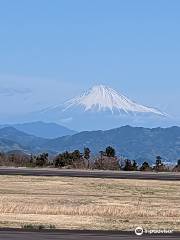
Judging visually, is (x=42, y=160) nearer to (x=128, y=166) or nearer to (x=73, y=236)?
(x=128, y=166)

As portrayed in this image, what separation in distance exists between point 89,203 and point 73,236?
15.9m

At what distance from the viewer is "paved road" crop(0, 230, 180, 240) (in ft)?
75.9

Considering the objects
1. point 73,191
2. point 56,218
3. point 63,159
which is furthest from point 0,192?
point 63,159

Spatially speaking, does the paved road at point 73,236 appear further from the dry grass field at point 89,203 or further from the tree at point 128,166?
the tree at point 128,166

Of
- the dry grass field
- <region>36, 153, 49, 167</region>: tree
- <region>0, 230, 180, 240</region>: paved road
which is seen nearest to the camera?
<region>0, 230, 180, 240</region>: paved road

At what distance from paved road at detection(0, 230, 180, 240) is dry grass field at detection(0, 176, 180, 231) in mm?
2700

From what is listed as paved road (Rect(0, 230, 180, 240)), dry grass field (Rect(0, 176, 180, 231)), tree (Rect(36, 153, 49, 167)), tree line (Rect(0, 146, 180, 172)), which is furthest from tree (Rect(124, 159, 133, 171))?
paved road (Rect(0, 230, 180, 240))

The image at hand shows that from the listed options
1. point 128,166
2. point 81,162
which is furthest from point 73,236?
point 81,162

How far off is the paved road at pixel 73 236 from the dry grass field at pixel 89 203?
2.70 metres

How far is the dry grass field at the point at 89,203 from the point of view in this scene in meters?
30.6

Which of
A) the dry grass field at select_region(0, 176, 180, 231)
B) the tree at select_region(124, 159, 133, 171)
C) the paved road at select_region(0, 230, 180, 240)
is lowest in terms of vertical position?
the paved road at select_region(0, 230, 180, 240)

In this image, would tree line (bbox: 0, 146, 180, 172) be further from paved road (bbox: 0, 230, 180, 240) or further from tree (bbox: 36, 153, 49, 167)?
paved road (bbox: 0, 230, 180, 240)

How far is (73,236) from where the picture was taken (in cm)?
2394

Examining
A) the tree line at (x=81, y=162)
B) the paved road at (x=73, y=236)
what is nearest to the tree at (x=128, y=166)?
the tree line at (x=81, y=162)
